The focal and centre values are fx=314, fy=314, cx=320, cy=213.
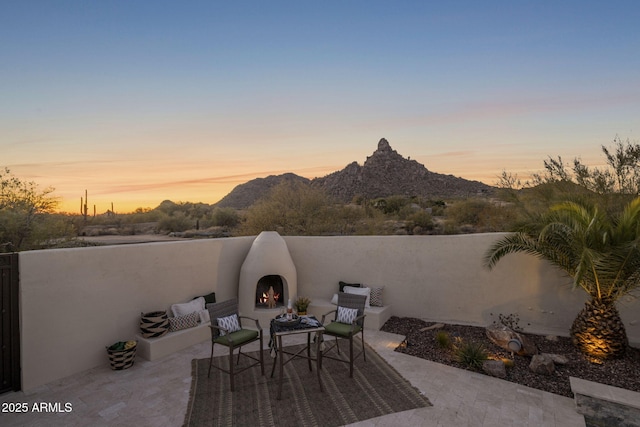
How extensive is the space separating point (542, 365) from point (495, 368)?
32.9 inches

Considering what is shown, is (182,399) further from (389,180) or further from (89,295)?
(389,180)

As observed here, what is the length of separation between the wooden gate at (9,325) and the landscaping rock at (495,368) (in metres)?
8.02

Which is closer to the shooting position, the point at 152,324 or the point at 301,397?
the point at 301,397

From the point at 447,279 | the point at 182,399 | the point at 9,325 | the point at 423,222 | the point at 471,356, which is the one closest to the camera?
the point at 182,399

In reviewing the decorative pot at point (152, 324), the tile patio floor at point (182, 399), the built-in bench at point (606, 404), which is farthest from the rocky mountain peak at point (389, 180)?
the built-in bench at point (606, 404)

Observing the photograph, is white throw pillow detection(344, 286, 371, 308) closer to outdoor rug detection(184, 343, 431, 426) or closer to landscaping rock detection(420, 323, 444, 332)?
landscaping rock detection(420, 323, 444, 332)

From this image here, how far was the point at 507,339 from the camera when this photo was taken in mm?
6496

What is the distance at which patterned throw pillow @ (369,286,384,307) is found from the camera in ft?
28.3

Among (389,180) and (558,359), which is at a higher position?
(389,180)

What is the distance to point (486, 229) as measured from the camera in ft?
44.3

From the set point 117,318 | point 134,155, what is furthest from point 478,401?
point 134,155

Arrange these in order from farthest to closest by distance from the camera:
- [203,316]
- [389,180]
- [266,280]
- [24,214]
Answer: [389,180] < [24,214] < [266,280] < [203,316]

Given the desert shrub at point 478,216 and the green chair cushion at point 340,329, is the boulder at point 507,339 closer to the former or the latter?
the green chair cushion at point 340,329

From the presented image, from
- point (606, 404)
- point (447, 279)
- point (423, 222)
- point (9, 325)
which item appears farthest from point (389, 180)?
point (9, 325)
